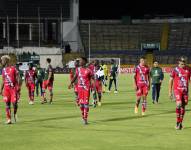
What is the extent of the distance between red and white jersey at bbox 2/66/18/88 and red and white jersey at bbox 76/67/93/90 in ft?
6.68

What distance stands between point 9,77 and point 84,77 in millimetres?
2390

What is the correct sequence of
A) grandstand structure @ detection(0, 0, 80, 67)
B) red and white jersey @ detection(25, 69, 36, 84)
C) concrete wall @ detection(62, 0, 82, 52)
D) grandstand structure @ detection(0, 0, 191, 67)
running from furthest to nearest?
concrete wall @ detection(62, 0, 82, 52) < grandstand structure @ detection(0, 0, 80, 67) < grandstand structure @ detection(0, 0, 191, 67) < red and white jersey @ detection(25, 69, 36, 84)

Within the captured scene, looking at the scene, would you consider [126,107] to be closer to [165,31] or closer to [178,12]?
[165,31]

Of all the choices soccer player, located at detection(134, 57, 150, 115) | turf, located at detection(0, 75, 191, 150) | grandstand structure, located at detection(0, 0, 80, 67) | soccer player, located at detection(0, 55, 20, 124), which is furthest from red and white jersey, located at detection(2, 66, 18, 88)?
grandstand structure, located at detection(0, 0, 80, 67)

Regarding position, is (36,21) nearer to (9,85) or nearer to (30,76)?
(30,76)

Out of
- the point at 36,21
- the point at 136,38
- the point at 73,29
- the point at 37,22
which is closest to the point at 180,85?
the point at 73,29

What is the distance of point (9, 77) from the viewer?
19078 millimetres

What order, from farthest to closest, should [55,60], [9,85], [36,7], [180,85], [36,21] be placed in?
[36,21] → [36,7] → [55,60] → [9,85] → [180,85]

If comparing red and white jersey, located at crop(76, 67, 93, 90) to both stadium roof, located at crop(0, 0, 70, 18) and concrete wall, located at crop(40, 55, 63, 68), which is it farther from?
stadium roof, located at crop(0, 0, 70, 18)

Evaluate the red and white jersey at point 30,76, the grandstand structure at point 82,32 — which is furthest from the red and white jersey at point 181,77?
the grandstand structure at point 82,32

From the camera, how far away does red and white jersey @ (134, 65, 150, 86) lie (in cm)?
2308

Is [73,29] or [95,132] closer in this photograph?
[95,132]

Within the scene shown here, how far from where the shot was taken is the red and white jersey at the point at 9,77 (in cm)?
1905

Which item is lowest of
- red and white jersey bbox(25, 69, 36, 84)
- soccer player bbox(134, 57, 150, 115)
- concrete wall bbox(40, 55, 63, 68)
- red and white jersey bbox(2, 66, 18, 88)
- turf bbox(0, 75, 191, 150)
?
concrete wall bbox(40, 55, 63, 68)
